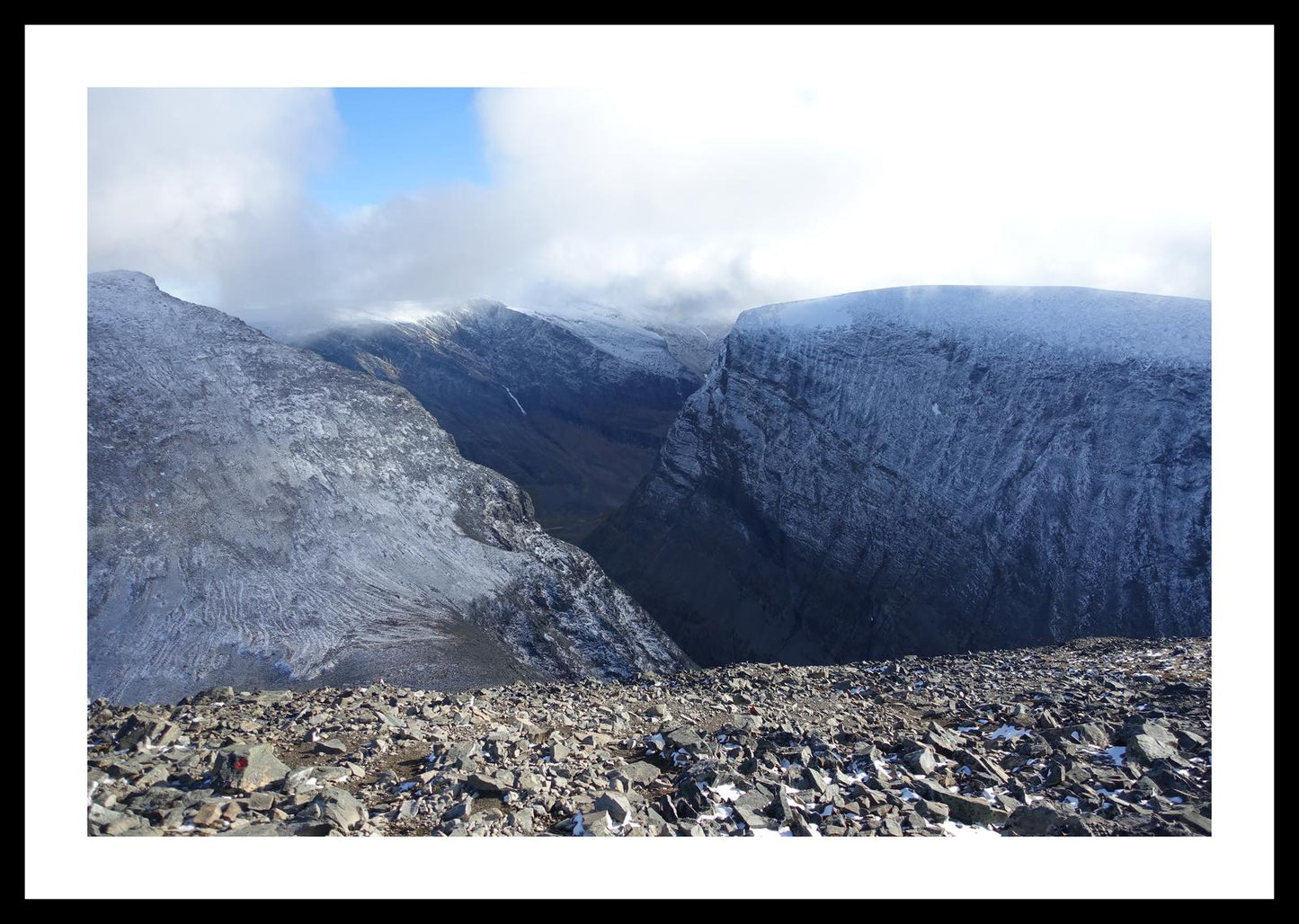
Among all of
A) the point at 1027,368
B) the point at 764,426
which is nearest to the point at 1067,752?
the point at 1027,368

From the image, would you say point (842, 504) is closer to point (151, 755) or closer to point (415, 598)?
point (415, 598)

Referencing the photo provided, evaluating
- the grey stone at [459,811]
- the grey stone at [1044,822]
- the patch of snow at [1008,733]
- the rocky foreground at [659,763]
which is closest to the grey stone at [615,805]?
the rocky foreground at [659,763]

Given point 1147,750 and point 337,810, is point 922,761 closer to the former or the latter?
point 1147,750

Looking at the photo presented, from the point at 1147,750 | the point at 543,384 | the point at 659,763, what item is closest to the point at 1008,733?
the point at 1147,750

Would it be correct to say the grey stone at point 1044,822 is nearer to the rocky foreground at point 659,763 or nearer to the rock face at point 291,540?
the rocky foreground at point 659,763

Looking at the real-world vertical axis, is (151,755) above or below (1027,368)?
below

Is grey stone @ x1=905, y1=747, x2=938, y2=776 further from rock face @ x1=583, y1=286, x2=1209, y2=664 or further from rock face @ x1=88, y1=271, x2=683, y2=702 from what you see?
rock face @ x1=583, y1=286, x2=1209, y2=664
